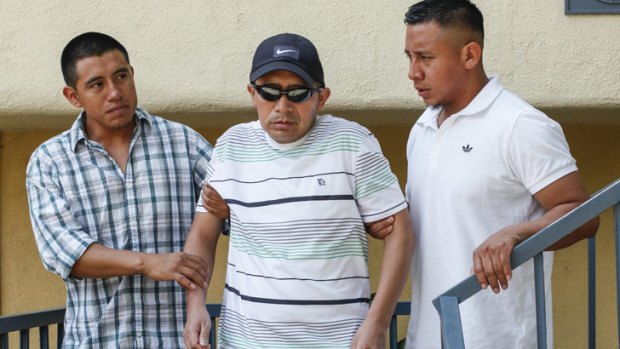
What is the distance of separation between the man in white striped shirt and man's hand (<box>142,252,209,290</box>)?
18cm

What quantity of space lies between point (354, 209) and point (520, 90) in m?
1.79

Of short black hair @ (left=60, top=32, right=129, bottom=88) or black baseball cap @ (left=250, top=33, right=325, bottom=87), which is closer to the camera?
black baseball cap @ (left=250, top=33, right=325, bottom=87)

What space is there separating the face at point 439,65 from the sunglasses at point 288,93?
40 centimetres

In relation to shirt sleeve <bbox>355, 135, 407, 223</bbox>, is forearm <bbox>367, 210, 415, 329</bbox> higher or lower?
lower

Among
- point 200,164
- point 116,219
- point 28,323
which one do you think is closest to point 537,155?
point 200,164

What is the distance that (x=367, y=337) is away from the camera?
11.5 ft

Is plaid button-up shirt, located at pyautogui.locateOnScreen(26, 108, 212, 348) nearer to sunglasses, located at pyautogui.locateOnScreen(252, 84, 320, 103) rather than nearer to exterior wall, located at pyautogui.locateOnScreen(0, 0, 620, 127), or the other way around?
sunglasses, located at pyautogui.locateOnScreen(252, 84, 320, 103)

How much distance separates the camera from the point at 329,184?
140 inches

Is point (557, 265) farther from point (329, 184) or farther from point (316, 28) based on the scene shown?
point (329, 184)

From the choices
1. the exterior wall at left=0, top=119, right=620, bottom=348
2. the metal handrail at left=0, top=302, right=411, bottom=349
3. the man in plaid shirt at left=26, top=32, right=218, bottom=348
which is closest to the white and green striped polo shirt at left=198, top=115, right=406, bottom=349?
the man in plaid shirt at left=26, top=32, right=218, bottom=348

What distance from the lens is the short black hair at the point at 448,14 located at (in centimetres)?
380

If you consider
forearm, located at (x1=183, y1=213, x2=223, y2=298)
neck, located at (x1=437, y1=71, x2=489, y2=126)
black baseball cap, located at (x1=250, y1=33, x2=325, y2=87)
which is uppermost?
black baseball cap, located at (x1=250, y1=33, x2=325, y2=87)

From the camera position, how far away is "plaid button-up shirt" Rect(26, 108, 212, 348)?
407 centimetres

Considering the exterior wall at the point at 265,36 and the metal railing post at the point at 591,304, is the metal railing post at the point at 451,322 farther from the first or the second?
the exterior wall at the point at 265,36
